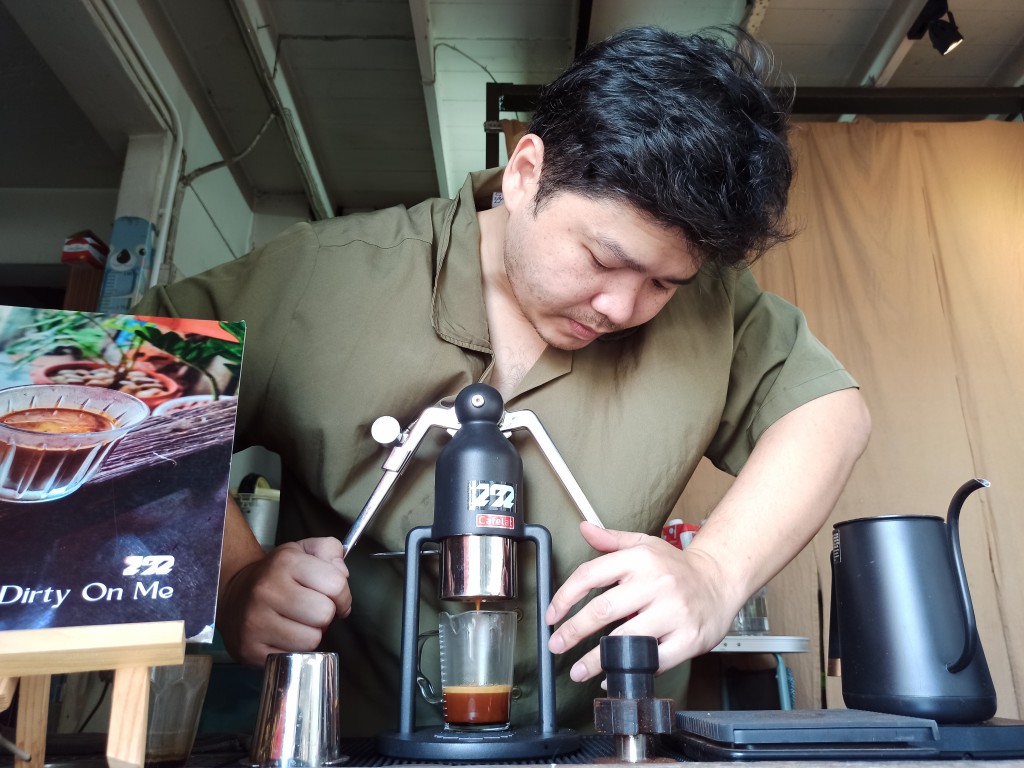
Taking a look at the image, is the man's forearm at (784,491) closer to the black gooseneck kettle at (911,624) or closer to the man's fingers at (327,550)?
the black gooseneck kettle at (911,624)

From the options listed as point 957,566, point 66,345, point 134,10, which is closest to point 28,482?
point 66,345

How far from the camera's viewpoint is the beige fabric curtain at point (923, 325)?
242 cm

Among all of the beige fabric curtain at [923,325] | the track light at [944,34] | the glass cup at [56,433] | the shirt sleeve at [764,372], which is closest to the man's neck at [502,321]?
the shirt sleeve at [764,372]

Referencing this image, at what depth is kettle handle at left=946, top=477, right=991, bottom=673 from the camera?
0.70m

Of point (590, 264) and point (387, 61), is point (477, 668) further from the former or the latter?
point (387, 61)

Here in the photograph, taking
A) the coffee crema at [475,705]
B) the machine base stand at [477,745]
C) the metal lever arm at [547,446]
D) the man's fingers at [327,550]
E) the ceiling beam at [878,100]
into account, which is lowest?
the machine base stand at [477,745]

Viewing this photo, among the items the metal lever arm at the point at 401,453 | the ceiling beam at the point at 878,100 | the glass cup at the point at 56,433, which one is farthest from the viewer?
the ceiling beam at the point at 878,100

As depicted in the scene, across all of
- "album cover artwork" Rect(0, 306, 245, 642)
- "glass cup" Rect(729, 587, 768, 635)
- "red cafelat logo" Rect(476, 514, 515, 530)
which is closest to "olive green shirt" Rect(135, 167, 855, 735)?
"red cafelat logo" Rect(476, 514, 515, 530)

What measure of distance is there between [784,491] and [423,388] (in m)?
0.44

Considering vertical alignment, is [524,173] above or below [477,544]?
above

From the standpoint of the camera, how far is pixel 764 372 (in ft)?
3.61

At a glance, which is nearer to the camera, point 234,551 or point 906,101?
point 234,551

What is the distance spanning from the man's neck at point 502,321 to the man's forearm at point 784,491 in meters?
0.31

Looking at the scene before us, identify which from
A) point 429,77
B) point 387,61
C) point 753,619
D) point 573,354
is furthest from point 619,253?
point 387,61
